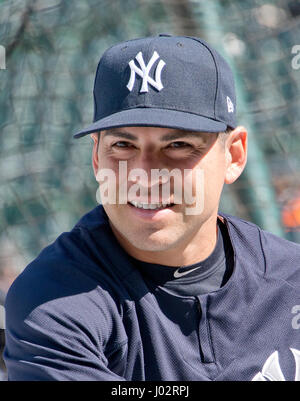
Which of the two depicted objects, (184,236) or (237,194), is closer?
(184,236)

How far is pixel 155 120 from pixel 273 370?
0.72m

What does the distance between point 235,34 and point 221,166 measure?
1.37m

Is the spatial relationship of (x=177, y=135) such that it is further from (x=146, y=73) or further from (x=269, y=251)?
(x=269, y=251)

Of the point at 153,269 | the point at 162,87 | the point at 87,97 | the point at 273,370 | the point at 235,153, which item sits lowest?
the point at 273,370

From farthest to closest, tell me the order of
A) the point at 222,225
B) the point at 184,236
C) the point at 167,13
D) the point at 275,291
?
the point at 167,13 < the point at 222,225 < the point at 275,291 < the point at 184,236

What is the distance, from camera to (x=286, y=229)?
2.99 meters

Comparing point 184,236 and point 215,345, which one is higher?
point 184,236

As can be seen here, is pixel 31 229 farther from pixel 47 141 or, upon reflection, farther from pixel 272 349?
pixel 272 349

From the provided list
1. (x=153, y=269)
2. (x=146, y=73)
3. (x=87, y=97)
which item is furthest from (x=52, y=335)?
(x=87, y=97)

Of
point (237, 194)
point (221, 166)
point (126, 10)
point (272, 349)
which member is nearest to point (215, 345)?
point (272, 349)

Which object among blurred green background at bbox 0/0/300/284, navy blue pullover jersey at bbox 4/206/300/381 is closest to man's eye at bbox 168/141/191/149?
navy blue pullover jersey at bbox 4/206/300/381

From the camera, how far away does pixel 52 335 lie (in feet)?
5.05

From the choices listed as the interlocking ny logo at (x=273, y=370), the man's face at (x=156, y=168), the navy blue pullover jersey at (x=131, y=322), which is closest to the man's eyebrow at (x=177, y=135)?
the man's face at (x=156, y=168)

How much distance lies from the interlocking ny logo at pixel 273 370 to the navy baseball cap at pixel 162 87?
61 centimetres
